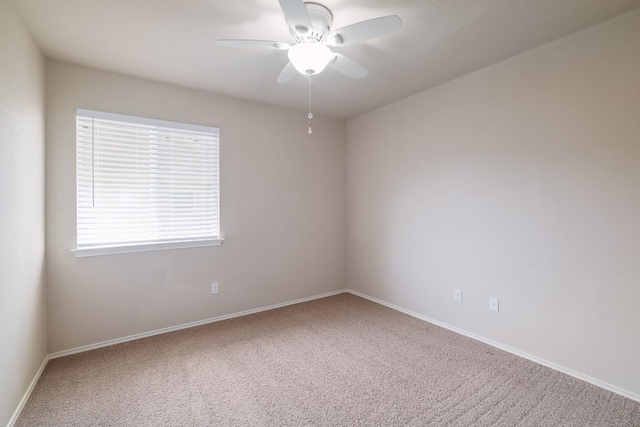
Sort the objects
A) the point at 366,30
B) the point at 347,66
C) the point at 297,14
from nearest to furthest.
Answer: the point at 297,14 → the point at 366,30 → the point at 347,66

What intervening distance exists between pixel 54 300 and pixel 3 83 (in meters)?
1.69

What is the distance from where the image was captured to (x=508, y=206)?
2479mm

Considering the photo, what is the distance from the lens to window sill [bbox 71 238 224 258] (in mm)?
2508

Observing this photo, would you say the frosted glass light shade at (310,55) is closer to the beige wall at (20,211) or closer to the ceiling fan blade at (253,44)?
the ceiling fan blade at (253,44)

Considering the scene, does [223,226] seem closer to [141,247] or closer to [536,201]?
[141,247]

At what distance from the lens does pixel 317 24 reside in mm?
1783

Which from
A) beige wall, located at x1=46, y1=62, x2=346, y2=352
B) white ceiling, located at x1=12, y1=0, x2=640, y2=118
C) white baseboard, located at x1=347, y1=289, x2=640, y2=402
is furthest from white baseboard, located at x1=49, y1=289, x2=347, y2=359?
white ceiling, located at x1=12, y1=0, x2=640, y2=118

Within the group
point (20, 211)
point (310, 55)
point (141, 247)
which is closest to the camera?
point (310, 55)

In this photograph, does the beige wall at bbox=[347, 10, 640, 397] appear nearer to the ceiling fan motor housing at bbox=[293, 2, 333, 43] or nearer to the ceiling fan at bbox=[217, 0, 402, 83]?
the ceiling fan at bbox=[217, 0, 402, 83]

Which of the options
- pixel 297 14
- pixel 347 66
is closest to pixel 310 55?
pixel 297 14

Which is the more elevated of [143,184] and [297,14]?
[297,14]

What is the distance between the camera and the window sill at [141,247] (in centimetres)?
251

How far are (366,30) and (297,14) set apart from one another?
39 cm

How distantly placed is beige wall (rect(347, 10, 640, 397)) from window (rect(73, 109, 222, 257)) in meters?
2.14
